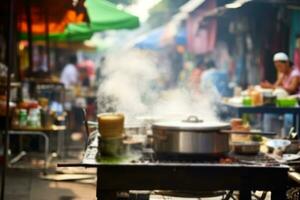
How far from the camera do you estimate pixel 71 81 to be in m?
20.4

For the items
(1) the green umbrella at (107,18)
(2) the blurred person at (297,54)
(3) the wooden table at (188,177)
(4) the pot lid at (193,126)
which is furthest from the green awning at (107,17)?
(3) the wooden table at (188,177)

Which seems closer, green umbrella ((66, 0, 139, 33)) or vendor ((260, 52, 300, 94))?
vendor ((260, 52, 300, 94))

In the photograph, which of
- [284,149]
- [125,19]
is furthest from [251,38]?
[284,149]

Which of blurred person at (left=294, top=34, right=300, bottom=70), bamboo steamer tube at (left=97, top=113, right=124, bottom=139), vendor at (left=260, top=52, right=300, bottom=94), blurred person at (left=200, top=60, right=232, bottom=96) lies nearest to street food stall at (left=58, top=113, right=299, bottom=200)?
bamboo steamer tube at (left=97, top=113, right=124, bottom=139)

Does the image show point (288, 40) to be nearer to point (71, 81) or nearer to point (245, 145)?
point (71, 81)

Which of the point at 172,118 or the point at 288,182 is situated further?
the point at 172,118

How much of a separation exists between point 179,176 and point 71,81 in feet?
52.2

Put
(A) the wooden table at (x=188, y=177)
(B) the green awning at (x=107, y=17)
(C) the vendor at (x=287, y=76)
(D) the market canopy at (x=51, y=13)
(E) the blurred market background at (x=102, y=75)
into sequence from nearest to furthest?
(A) the wooden table at (x=188, y=177)
(E) the blurred market background at (x=102, y=75)
(C) the vendor at (x=287, y=76)
(D) the market canopy at (x=51, y=13)
(B) the green awning at (x=107, y=17)

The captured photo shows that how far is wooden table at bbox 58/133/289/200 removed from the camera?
479 cm

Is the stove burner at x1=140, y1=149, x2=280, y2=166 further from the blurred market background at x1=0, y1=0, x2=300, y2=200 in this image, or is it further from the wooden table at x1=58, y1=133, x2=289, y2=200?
the blurred market background at x1=0, y1=0, x2=300, y2=200

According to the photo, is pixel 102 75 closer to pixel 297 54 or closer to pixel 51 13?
pixel 51 13

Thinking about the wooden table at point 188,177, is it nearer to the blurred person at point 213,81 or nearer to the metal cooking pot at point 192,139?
the metal cooking pot at point 192,139

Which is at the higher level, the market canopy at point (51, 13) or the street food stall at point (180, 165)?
the market canopy at point (51, 13)

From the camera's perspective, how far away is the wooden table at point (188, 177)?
15.7 ft
